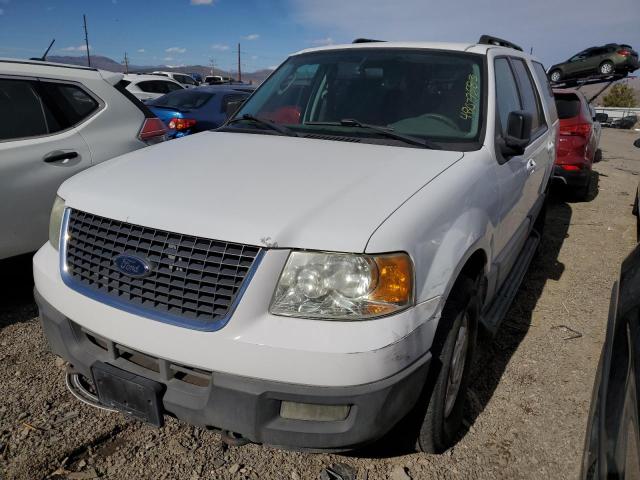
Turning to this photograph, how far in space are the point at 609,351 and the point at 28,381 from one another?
9.40ft

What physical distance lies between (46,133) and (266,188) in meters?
2.45

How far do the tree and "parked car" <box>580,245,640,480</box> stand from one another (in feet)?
154

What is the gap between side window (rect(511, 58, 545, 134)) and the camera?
12.4 ft

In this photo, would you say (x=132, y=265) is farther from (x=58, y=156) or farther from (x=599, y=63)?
(x=599, y=63)

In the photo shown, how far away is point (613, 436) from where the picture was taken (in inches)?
54.5

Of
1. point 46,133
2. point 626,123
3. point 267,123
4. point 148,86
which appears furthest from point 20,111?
point 626,123

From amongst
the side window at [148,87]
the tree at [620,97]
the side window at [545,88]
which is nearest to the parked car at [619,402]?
the side window at [545,88]

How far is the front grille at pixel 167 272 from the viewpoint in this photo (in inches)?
69.7

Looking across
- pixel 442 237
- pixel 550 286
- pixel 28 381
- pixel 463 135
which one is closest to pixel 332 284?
pixel 442 237

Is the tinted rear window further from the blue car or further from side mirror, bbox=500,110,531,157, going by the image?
side mirror, bbox=500,110,531,157

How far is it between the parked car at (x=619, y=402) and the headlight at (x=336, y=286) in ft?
2.30

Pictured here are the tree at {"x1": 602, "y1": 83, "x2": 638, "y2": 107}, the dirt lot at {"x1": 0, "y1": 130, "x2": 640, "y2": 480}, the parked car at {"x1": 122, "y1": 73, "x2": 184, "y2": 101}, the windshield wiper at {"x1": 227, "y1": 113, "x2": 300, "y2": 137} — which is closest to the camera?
the dirt lot at {"x1": 0, "y1": 130, "x2": 640, "y2": 480}

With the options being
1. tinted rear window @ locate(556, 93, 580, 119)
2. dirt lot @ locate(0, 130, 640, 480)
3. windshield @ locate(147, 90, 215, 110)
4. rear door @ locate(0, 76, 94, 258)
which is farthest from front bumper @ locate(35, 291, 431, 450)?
windshield @ locate(147, 90, 215, 110)

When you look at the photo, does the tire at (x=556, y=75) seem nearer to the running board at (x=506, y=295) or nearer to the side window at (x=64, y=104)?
the running board at (x=506, y=295)
